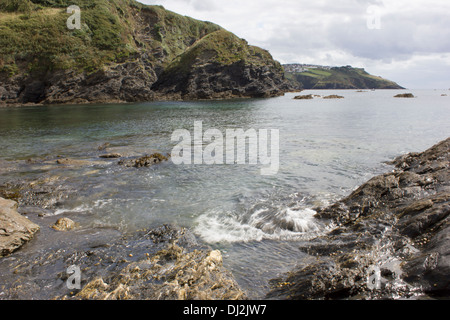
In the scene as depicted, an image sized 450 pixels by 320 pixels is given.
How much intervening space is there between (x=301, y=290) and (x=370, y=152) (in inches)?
775

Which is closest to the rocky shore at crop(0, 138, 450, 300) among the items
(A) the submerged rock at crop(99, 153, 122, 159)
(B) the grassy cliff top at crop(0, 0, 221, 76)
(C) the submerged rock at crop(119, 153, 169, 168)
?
(C) the submerged rock at crop(119, 153, 169, 168)

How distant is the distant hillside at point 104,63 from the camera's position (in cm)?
8844

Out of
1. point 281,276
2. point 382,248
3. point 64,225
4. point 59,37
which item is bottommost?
point 281,276

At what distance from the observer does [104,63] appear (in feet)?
318

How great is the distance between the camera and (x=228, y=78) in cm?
11712

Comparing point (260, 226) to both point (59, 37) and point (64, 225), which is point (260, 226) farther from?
point (59, 37)

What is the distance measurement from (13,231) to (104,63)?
331 feet

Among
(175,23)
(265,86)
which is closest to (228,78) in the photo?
(265,86)

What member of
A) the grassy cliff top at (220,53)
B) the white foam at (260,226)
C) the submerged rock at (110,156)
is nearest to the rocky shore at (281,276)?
the white foam at (260,226)

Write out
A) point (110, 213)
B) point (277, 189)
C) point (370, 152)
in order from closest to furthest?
point (110, 213)
point (277, 189)
point (370, 152)

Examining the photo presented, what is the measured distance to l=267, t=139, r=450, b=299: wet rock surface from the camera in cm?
543

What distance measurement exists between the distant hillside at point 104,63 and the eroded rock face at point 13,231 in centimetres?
9113

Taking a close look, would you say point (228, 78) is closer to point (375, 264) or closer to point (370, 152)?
point (370, 152)

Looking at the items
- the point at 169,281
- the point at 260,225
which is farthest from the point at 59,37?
the point at 169,281
